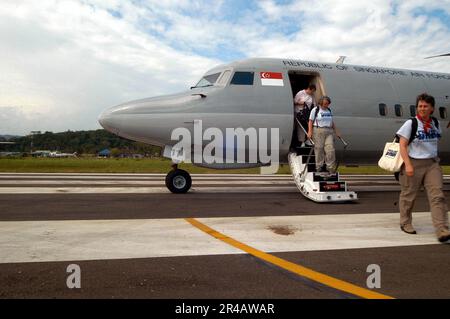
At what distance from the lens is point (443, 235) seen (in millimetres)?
4754

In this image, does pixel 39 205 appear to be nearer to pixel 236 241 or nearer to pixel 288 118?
pixel 236 241

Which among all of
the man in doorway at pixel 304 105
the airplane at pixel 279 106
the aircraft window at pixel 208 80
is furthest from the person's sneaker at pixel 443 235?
the aircraft window at pixel 208 80

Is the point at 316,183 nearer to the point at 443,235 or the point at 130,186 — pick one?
the point at 443,235

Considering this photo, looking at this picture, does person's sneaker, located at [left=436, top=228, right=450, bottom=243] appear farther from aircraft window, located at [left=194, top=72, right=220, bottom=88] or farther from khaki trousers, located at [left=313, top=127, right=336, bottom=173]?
aircraft window, located at [left=194, top=72, right=220, bottom=88]

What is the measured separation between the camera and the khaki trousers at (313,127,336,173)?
8930mm

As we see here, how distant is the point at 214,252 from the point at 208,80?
7.31 meters

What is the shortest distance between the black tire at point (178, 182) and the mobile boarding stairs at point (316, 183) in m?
2.98

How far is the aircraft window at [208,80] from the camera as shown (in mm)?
10416

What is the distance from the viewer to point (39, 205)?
754 centimetres

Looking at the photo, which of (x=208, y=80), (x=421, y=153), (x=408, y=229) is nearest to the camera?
(x=421, y=153)

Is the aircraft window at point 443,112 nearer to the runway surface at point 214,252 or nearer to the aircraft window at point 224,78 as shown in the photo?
the runway surface at point 214,252

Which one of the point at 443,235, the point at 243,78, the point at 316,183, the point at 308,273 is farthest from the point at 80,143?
the point at 308,273

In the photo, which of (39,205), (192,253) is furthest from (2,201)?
(192,253)

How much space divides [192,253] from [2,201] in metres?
6.12
